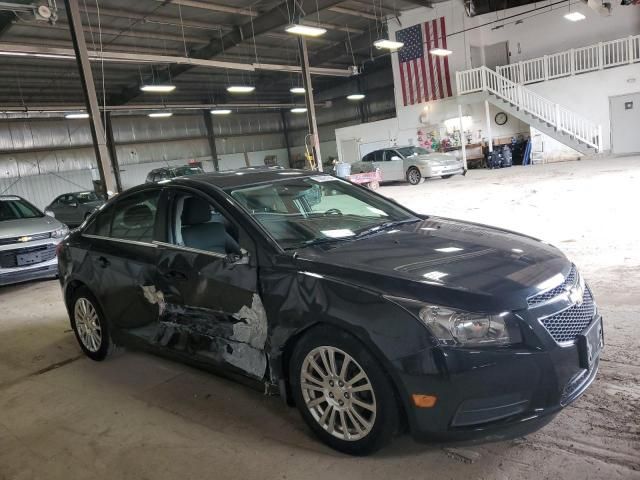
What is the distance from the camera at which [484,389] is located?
2.07 metres

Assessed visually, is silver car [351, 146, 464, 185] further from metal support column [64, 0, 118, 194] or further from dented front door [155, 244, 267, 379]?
dented front door [155, 244, 267, 379]

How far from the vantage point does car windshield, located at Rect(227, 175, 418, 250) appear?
295 cm

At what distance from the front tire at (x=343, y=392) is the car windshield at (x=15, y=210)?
7.04 m

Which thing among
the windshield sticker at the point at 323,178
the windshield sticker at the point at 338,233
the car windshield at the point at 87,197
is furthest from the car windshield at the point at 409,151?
the windshield sticker at the point at 338,233

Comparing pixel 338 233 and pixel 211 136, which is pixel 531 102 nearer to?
pixel 211 136

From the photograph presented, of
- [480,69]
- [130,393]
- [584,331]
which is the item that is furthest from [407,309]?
[480,69]

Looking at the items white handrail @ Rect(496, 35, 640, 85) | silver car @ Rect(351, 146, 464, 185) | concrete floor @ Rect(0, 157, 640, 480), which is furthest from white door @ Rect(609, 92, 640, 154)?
concrete floor @ Rect(0, 157, 640, 480)

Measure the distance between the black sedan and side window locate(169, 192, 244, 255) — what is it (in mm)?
10

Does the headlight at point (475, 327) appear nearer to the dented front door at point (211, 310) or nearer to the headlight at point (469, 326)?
the headlight at point (469, 326)

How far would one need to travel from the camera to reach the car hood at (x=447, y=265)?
2.20 m

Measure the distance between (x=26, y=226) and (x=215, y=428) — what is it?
19.2 feet

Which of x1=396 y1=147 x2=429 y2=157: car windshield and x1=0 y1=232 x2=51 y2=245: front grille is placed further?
x1=396 y1=147 x2=429 y2=157: car windshield

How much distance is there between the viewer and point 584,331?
232 centimetres

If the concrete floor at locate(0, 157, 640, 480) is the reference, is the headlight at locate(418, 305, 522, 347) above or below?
above
